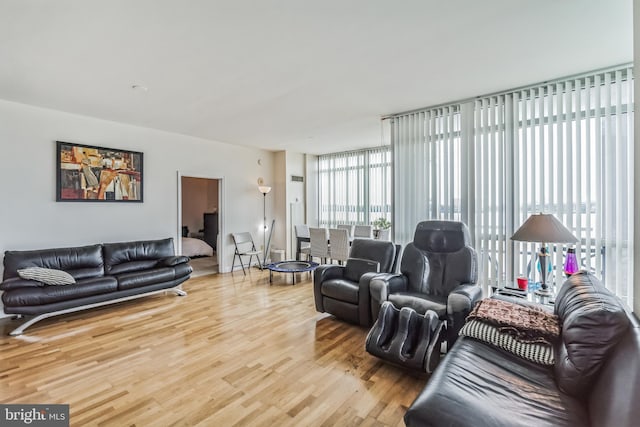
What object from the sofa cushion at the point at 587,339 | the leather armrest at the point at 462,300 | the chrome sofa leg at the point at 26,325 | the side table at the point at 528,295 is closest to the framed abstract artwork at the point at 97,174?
the chrome sofa leg at the point at 26,325

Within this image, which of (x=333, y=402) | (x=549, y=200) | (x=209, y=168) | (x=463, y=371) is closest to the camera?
(x=463, y=371)

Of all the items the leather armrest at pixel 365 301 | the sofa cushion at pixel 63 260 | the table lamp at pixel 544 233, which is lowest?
the leather armrest at pixel 365 301

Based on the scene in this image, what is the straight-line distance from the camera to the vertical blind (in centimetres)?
296

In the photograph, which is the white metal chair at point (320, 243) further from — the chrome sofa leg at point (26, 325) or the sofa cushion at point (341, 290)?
the chrome sofa leg at point (26, 325)

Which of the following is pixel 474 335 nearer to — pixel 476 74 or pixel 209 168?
pixel 476 74

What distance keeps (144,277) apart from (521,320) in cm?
422

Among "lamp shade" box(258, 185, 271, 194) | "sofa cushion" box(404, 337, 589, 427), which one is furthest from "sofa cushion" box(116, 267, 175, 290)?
"sofa cushion" box(404, 337, 589, 427)

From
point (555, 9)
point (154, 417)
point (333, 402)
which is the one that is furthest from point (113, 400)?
point (555, 9)

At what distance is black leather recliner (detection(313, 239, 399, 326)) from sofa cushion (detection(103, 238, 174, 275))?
2.64 meters

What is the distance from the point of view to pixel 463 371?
1605mm

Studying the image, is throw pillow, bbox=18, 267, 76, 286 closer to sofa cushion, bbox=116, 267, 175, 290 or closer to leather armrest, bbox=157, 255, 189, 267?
sofa cushion, bbox=116, 267, 175, 290

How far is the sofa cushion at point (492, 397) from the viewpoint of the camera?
1255 millimetres

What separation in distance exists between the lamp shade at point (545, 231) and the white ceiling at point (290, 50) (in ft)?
4.81

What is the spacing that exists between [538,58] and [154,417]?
13.5ft
